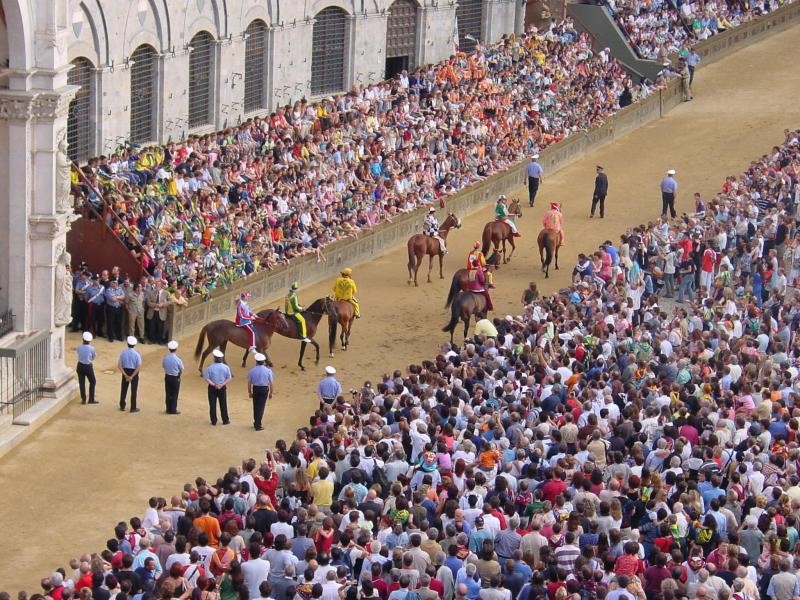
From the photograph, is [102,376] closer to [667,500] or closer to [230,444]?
[230,444]

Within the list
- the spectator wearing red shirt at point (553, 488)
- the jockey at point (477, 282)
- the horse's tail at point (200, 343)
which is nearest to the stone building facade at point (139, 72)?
the horse's tail at point (200, 343)

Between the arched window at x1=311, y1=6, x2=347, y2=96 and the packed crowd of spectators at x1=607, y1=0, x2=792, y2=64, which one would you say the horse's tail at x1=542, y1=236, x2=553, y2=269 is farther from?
the packed crowd of spectators at x1=607, y1=0, x2=792, y2=64

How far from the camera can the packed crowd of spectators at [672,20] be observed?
61.1 metres

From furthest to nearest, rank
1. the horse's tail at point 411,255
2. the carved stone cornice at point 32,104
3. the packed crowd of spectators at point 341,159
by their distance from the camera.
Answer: the horse's tail at point 411,255, the packed crowd of spectators at point 341,159, the carved stone cornice at point 32,104

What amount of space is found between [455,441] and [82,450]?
8198 mm

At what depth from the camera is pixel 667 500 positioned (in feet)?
85.0

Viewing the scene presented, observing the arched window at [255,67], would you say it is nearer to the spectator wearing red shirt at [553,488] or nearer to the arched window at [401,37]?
the arched window at [401,37]

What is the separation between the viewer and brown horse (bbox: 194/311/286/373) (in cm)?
3734

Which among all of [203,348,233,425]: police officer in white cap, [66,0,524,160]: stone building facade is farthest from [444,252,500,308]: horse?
[66,0,524,160]: stone building facade

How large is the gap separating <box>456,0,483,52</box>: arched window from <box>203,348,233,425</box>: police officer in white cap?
25207 mm

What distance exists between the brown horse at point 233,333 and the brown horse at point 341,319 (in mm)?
1517

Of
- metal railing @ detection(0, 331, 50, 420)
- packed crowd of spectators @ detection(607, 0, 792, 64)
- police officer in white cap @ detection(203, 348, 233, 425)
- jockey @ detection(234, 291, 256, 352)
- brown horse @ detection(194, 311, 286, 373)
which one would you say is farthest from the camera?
packed crowd of spectators @ detection(607, 0, 792, 64)

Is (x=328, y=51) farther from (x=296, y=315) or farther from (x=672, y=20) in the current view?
(x=296, y=315)

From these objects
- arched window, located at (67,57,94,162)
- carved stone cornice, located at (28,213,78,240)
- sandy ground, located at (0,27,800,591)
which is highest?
arched window, located at (67,57,94,162)
